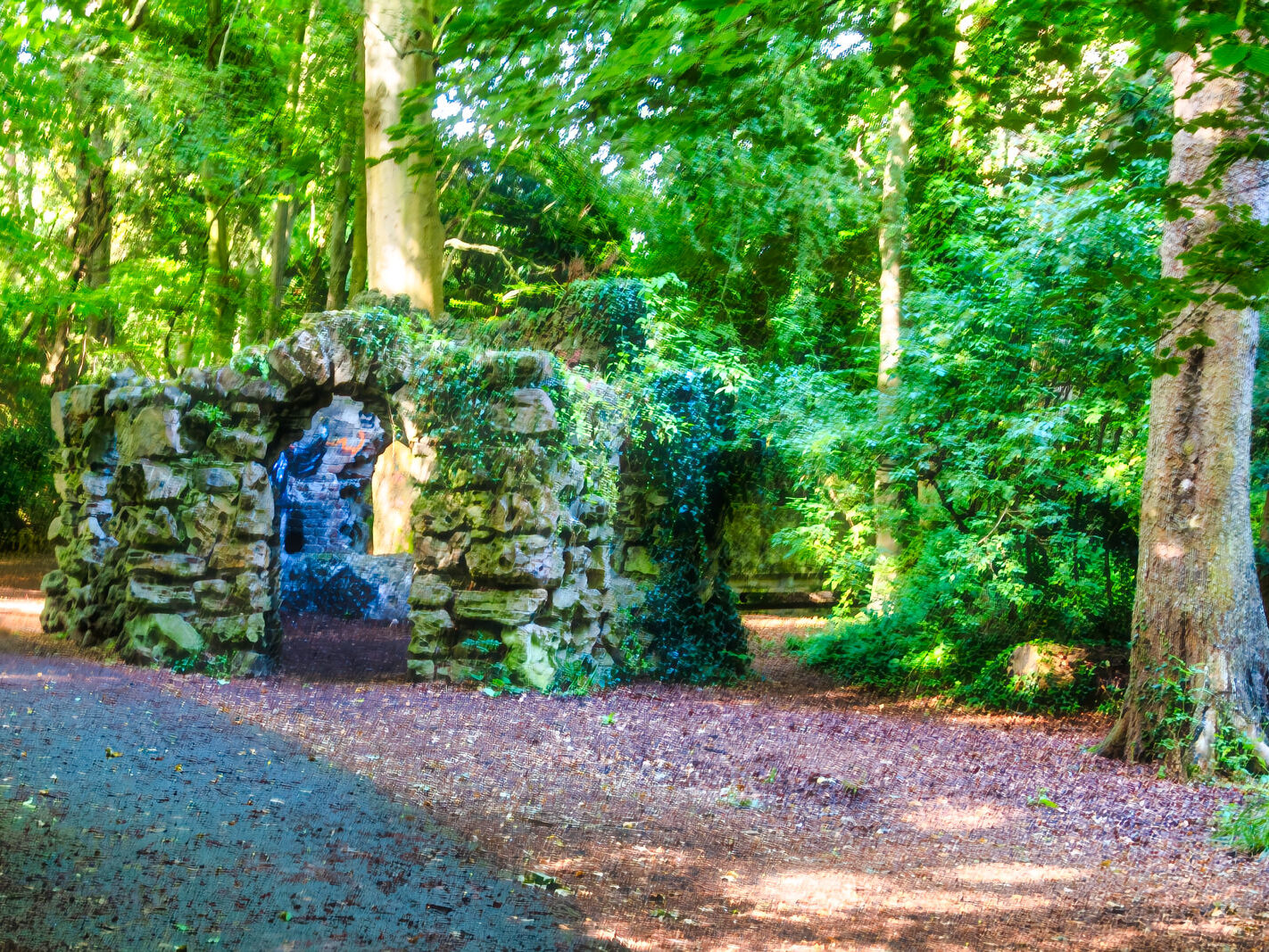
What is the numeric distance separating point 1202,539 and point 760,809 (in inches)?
161

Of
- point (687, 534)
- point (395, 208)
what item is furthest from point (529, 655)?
point (395, 208)

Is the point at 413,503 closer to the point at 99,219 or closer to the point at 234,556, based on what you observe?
the point at 234,556

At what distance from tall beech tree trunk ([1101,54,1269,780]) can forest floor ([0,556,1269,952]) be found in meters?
0.64

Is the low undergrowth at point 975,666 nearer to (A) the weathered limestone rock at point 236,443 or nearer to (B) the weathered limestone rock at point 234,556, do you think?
(B) the weathered limestone rock at point 234,556

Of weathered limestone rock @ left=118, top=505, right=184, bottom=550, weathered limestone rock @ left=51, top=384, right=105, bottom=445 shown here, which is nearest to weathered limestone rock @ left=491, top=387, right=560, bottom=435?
weathered limestone rock @ left=118, top=505, right=184, bottom=550

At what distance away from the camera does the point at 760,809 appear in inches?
243

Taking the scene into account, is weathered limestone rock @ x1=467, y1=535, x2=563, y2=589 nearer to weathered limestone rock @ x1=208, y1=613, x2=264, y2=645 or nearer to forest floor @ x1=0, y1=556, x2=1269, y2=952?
forest floor @ x1=0, y1=556, x2=1269, y2=952

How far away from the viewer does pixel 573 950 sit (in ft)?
12.1

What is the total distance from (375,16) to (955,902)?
1140 centimetres

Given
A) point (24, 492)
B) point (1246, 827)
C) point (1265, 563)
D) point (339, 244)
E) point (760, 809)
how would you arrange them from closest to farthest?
point (1246, 827) → point (760, 809) → point (1265, 563) → point (339, 244) → point (24, 492)

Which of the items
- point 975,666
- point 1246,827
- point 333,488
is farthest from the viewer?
point 333,488

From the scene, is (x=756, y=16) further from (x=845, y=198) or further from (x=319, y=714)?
(x=845, y=198)

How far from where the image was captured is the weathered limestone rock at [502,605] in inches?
365

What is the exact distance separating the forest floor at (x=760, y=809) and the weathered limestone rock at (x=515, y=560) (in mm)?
1069
